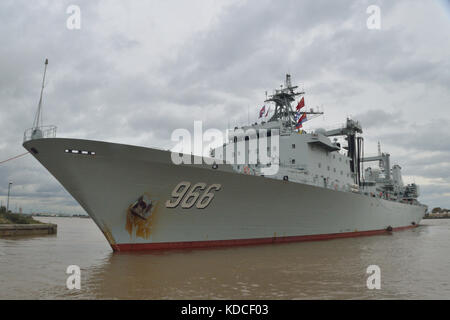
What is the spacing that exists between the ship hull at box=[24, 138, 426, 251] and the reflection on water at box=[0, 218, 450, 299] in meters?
0.75

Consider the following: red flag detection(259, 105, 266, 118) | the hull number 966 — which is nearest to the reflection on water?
the hull number 966

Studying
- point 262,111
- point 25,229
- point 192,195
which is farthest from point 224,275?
point 25,229

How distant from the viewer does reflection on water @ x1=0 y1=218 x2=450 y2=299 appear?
6.54 meters

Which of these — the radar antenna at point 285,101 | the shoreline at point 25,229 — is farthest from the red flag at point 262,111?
the shoreline at point 25,229

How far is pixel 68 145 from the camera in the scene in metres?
9.57

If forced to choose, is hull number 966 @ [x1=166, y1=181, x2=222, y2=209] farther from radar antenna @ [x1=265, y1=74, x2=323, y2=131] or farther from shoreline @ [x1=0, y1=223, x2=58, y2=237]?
shoreline @ [x1=0, y1=223, x2=58, y2=237]

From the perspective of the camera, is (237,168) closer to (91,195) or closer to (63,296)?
(91,195)

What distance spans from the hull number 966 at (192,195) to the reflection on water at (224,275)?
170 cm

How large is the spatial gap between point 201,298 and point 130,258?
14.7 ft

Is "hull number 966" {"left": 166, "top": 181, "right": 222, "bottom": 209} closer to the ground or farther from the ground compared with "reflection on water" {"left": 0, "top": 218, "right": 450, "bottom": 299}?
farther from the ground

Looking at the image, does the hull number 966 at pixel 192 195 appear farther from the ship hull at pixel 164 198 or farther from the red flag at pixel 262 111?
the red flag at pixel 262 111

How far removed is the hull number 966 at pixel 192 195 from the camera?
11.1 meters

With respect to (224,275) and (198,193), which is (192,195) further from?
(224,275)
